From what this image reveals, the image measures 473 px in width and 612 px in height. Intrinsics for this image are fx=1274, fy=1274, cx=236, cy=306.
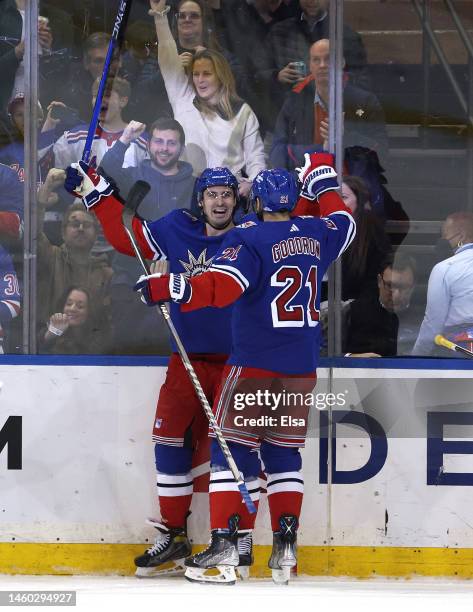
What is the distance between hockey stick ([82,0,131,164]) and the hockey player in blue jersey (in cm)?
62

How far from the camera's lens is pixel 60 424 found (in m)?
4.42

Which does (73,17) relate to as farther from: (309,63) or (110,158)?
(309,63)

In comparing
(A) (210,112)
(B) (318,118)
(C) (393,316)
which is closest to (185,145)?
(A) (210,112)

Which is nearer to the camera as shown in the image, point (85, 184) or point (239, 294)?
point (239, 294)

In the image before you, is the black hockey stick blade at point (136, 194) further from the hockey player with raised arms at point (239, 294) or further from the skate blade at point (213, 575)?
the skate blade at point (213, 575)

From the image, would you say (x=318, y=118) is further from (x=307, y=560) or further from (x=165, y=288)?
(x=307, y=560)

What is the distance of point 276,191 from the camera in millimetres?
4125

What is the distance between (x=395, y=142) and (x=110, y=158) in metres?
0.99

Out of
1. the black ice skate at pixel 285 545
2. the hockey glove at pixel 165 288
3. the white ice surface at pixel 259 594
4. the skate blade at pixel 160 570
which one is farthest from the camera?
the skate blade at pixel 160 570

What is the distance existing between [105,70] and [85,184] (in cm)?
40

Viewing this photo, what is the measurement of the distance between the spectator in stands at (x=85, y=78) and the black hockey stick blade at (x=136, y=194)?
0.99ft

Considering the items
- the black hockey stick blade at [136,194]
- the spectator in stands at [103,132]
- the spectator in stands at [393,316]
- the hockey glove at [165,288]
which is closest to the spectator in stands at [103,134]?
the spectator in stands at [103,132]

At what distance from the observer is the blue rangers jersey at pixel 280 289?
4082 millimetres

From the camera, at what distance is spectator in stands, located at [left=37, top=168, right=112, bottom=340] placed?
175 inches
